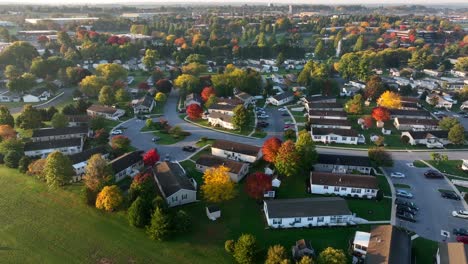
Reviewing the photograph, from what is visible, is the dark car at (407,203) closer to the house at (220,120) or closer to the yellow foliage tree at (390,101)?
the house at (220,120)

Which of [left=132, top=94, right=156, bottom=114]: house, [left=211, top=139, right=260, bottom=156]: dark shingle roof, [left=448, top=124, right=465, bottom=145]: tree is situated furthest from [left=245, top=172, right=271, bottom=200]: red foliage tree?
[left=132, top=94, right=156, bottom=114]: house

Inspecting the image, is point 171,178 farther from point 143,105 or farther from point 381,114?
point 381,114

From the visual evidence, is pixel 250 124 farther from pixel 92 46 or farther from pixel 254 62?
pixel 92 46

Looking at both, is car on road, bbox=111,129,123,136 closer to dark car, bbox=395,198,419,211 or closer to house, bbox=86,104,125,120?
house, bbox=86,104,125,120

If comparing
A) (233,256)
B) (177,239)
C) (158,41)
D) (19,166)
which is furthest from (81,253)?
(158,41)

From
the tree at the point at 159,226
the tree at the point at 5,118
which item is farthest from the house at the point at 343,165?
the tree at the point at 5,118

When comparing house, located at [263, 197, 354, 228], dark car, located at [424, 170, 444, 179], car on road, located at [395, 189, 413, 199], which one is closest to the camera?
house, located at [263, 197, 354, 228]
